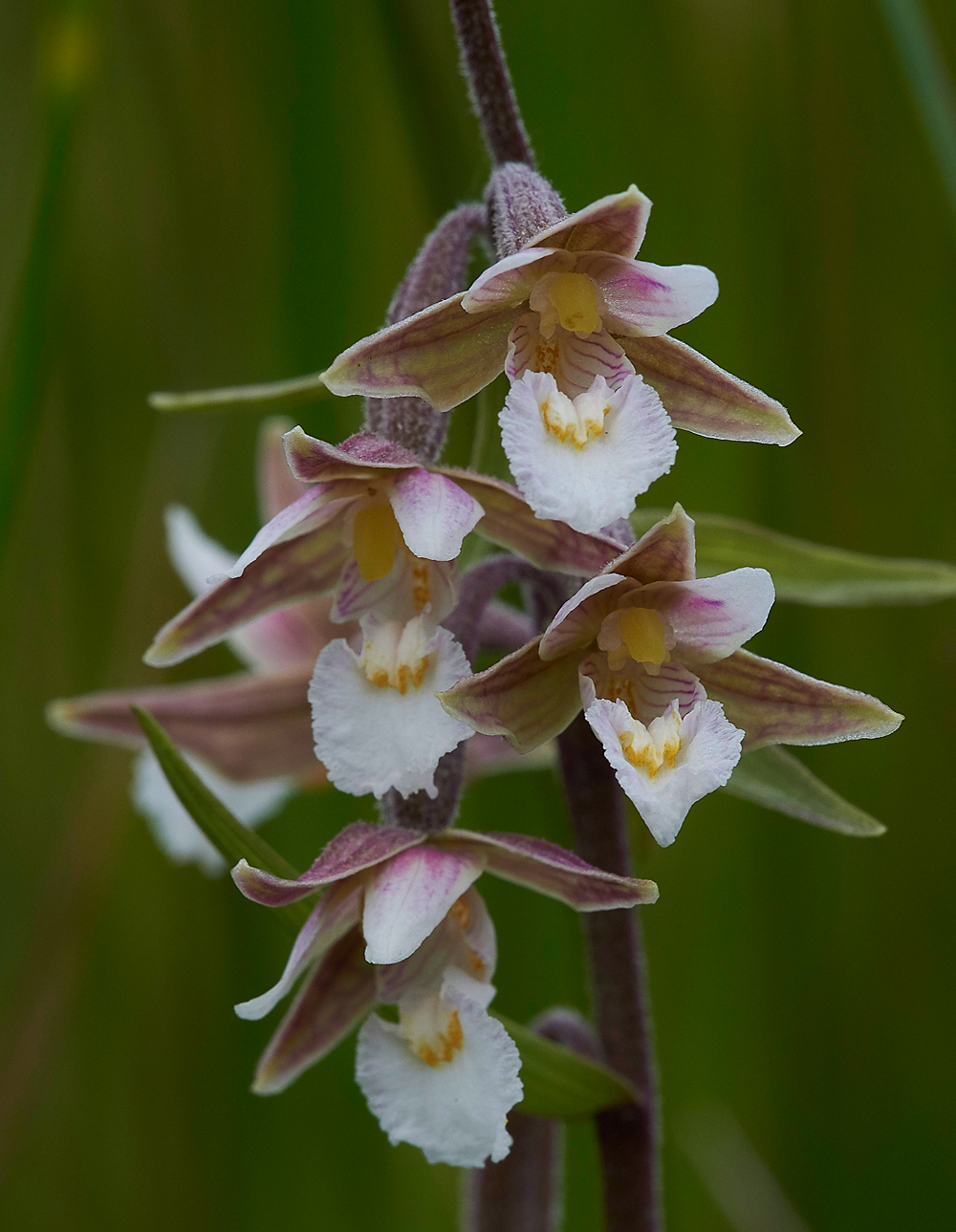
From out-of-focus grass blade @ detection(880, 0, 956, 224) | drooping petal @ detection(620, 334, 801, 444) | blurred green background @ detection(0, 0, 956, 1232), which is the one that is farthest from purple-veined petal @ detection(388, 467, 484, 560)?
blurred green background @ detection(0, 0, 956, 1232)

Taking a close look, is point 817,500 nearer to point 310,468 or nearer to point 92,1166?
point 310,468

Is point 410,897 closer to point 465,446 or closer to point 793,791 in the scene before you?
point 793,791

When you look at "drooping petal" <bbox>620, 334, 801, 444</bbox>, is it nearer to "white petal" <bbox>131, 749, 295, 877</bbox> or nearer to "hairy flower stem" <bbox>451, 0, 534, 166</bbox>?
"hairy flower stem" <bbox>451, 0, 534, 166</bbox>

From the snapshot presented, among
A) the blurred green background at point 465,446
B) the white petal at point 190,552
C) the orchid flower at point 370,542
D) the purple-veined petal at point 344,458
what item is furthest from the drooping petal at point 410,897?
the blurred green background at point 465,446

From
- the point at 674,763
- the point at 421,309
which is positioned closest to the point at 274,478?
the point at 421,309

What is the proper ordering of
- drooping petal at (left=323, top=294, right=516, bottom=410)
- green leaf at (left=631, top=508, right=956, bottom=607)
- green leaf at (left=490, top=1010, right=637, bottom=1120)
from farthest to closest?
green leaf at (left=631, top=508, right=956, bottom=607) → green leaf at (left=490, top=1010, right=637, bottom=1120) → drooping petal at (left=323, top=294, right=516, bottom=410)

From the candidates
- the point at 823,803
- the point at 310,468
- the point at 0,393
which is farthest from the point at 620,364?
the point at 0,393
